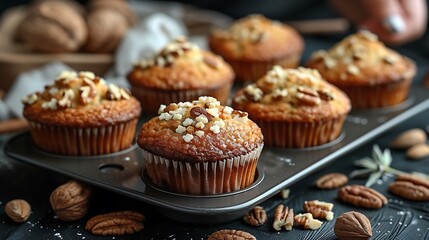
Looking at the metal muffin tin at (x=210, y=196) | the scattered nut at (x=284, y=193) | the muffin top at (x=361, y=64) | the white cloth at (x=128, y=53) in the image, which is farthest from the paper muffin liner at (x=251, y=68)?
the scattered nut at (x=284, y=193)

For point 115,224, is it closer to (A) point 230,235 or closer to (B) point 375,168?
(A) point 230,235

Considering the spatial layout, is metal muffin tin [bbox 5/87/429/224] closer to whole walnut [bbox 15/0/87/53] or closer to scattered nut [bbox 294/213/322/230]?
scattered nut [bbox 294/213/322/230]

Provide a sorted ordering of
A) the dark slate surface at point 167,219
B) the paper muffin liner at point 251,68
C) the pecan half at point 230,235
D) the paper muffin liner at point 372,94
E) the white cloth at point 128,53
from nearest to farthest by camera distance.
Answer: the pecan half at point 230,235, the dark slate surface at point 167,219, the paper muffin liner at point 372,94, the white cloth at point 128,53, the paper muffin liner at point 251,68

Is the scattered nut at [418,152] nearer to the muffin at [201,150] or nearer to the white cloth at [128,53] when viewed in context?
the muffin at [201,150]

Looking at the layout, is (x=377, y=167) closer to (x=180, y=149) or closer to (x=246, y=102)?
(x=246, y=102)

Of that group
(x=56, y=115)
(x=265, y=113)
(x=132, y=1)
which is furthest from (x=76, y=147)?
(x=132, y=1)

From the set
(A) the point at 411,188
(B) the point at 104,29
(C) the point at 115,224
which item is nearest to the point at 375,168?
(A) the point at 411,188
